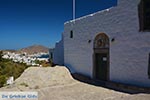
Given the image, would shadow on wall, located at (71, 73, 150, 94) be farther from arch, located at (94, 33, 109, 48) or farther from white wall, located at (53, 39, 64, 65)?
white wall, located at (53, 39, 64, 65)

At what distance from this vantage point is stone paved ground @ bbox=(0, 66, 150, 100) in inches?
337

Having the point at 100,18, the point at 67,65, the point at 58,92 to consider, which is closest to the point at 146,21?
the point at 100,18

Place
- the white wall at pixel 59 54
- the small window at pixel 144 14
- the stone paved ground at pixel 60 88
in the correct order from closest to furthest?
the stone paved ground at pixel 60 88
the small window at pixel 144 14
the white wall at pixel 59 54

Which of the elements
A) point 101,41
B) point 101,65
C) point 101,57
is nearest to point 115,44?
point 101,41

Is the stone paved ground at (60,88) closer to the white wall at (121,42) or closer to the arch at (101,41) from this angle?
the white wall at (121,42)

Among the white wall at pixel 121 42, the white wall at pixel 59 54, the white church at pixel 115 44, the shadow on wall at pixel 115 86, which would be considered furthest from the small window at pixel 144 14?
the white wall at pixel 59 54

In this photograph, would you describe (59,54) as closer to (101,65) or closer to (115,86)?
(101,65)

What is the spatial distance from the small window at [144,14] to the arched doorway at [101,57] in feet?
8.18

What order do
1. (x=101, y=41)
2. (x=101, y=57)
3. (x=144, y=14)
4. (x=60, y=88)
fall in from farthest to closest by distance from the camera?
(x=101, y=57) < (x=101, y=41) < (x=60, y=88) < (x=144, y=14)

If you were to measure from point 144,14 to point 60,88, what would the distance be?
222 inches

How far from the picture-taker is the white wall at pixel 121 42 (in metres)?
9.13

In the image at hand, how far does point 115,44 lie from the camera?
1052 cm

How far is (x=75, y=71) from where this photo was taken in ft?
47.1

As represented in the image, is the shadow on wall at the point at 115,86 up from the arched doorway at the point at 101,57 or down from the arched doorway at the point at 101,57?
down
